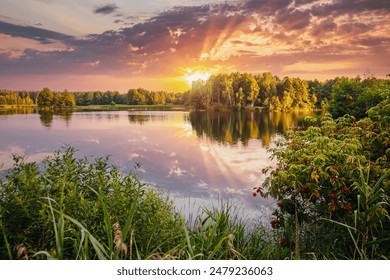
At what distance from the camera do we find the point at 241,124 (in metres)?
5.92

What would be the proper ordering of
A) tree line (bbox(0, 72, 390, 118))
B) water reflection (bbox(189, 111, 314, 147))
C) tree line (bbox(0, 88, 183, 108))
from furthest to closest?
water reflection (bbox(189, 111, 314, 147)) → tree line (bbox(0, 72, 390, 118)) → tree line (bbox(0, 88, 183, 108))

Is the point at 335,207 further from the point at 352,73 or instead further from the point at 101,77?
the point at 101,77

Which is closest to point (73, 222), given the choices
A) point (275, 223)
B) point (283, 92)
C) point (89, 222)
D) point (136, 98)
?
point (89, 222)

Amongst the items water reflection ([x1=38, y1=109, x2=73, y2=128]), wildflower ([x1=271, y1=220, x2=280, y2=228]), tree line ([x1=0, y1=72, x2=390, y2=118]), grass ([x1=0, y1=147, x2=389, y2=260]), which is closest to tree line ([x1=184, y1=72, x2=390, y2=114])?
tree line ([x1=0, y1=72, x2=390, y2=118])

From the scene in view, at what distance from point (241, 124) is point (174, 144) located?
4.10 feet

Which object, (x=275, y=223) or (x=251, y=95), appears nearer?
(x=275, y=223)

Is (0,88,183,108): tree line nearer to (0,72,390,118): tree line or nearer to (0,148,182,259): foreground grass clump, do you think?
(0,72,390,118): tree line

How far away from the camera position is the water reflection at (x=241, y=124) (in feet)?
16.9

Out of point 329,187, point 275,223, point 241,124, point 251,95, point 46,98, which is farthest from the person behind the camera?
point 241,124

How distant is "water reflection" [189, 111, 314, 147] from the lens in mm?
5148

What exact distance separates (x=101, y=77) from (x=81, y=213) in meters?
2.31

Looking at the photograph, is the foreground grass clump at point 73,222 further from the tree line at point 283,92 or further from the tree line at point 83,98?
the tree line at point 283,92

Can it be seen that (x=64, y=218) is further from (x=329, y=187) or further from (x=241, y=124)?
(x=241, y=124)
